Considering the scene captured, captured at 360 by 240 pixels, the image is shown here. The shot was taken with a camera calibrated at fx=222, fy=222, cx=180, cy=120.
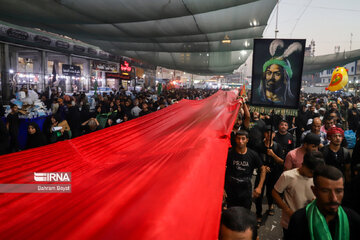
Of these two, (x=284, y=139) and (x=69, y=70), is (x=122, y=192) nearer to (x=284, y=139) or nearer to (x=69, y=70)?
(x=284, y=139)

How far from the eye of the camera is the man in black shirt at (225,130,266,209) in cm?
353

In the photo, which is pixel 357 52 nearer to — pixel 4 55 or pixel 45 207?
pixel 45 207

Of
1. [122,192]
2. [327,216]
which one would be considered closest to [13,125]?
[122,192]

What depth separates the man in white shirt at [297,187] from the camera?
2.73 m

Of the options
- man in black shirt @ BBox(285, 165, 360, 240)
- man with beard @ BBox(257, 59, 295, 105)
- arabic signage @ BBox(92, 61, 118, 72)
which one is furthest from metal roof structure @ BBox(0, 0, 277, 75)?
arabic signage @ BBox(92, 61, 118, 72)

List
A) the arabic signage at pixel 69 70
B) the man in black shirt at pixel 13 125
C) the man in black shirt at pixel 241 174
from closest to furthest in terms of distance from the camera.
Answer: the man in black shirt at pixel 241 174 → the man in black shirt at pixel 13 125 → the arabic signage at pixel 69 70

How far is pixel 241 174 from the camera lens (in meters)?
3.57

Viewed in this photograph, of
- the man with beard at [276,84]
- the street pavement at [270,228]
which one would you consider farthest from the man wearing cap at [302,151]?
the man with beard at [276,84]

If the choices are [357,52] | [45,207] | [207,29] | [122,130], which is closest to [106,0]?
[122,130]

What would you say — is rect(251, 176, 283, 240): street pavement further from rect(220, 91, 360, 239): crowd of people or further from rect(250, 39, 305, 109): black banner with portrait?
rect(250, 39, 305, 109): black banner with portrait

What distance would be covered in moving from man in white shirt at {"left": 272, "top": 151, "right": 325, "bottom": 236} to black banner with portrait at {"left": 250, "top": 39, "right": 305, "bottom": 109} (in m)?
2.31

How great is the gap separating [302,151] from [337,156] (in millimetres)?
694

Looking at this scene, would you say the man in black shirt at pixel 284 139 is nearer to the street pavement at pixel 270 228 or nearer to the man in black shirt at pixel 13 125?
the street pavement at pixel 270 228

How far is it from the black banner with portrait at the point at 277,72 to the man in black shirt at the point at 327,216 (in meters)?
3.28
